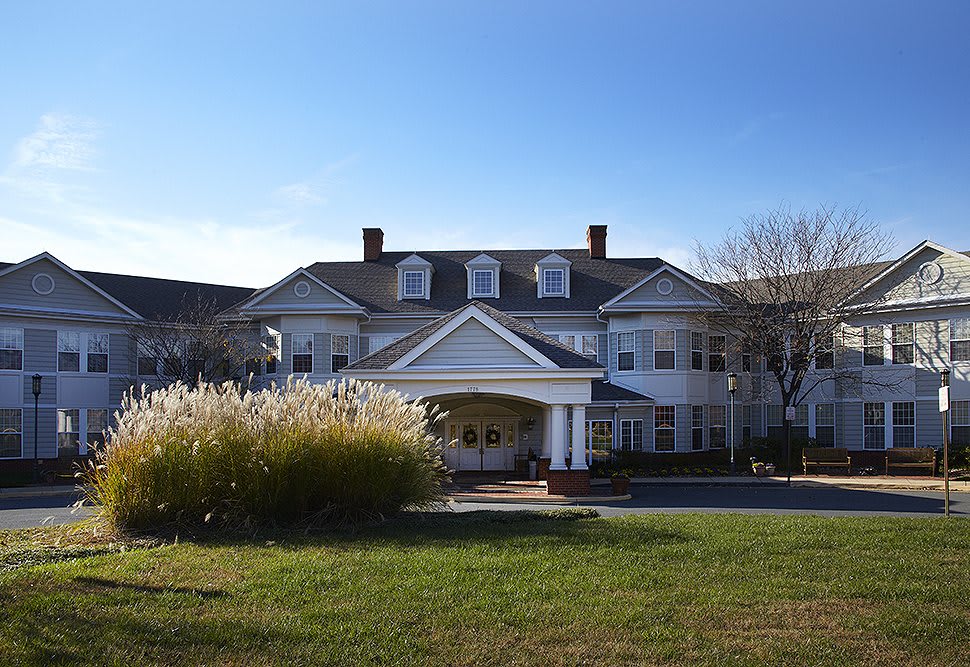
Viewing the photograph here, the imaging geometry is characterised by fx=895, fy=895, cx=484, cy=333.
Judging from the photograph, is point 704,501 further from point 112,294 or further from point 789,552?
point 112,294

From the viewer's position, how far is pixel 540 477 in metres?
28.9

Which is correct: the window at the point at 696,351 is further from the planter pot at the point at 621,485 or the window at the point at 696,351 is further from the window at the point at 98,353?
the window at the point at 98,353

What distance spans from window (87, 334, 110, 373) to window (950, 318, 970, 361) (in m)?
30.3

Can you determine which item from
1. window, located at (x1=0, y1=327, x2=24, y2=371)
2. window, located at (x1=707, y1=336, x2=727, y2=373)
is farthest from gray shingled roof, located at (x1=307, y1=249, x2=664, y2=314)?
window, located at (x1=0, y1=327, x2=24, y2=371)

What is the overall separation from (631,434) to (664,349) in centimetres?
341

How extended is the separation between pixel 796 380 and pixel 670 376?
4.45 meters

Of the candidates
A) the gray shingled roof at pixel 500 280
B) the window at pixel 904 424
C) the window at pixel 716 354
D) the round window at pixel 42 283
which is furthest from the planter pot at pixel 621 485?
the round window at pixel 42 283

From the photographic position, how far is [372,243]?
38.2 metres

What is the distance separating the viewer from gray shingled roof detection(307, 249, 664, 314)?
1372 inches

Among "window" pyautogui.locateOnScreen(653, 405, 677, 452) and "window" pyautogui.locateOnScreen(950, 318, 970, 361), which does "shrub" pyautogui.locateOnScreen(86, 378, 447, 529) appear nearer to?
"window" pyautogui.locateOnScreen(653, 405, 677, 452)

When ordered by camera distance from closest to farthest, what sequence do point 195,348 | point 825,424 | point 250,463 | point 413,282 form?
point 250,463
point 195,348
point 825,424
point 413,282

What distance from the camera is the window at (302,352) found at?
1313 inches

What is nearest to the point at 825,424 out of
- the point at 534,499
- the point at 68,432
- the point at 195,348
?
the point at 534,499

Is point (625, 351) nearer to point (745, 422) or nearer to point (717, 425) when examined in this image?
point (717, 425)
